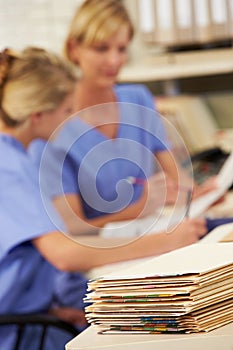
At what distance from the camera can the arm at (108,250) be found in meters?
2.05

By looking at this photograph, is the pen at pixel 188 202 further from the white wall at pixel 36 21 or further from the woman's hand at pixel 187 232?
the white wall at pixel 36 21

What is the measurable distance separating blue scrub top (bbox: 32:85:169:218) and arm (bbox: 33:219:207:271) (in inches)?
11.4

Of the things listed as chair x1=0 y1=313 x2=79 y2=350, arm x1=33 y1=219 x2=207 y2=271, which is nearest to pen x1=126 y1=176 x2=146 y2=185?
arm x1=33 y1=219 x2=207 y2=271

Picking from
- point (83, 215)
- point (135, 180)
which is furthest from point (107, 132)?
point (83, 215)

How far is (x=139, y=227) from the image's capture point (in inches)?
96.5

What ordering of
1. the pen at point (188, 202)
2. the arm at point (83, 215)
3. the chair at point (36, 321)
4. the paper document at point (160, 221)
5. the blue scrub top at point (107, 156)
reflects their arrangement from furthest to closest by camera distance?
the blue scrub top at point (107, 156) → the arm at point (83, 215) → the paper document at point (160, 221) → the pen at point (188, 202) → the chair at point (36, 321)

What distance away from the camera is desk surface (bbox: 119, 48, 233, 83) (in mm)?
3746

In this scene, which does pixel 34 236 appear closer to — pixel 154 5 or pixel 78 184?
pixel 78 184

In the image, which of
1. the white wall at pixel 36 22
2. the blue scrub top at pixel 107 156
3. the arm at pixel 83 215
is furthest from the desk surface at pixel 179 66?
the arm at pixel 83 215

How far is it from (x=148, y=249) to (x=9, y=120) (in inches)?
18.0

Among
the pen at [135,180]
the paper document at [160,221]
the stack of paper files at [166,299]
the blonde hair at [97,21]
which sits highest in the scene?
the blonde hair at [97,21]

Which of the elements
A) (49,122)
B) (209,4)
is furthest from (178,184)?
(209,4)

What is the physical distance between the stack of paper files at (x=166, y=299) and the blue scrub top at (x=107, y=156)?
1.27 meters

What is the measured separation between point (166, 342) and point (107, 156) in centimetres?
178
